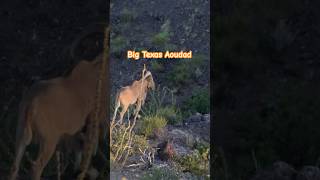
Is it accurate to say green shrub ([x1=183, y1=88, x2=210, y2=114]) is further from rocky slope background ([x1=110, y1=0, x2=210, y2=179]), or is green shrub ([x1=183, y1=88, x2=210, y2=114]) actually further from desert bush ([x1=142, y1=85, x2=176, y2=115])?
desert bush ([x1=142, y1=85, x2=176, y2=115])

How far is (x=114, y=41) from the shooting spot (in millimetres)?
5738

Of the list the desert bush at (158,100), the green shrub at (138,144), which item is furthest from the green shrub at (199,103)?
the green shrub at (138,144)

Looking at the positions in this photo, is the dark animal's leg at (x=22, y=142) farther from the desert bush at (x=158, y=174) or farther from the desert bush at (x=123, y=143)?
the desert bush at (x=158, y=174)

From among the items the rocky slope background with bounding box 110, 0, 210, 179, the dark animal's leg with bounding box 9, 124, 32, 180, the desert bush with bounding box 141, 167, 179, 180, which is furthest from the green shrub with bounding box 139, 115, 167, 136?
the dark animal's leg with bounding box 9, 124, 32, 180

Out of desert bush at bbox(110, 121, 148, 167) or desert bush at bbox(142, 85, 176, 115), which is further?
desert bush at bbox(142, 85, 176, 115)

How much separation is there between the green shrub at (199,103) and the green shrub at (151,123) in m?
0.31

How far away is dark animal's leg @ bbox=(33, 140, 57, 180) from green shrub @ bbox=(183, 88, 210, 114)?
1115mm

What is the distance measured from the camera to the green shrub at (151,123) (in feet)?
17.7

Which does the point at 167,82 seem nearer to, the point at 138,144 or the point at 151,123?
the point at 151,123

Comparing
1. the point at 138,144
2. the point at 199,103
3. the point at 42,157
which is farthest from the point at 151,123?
the point at 42,157

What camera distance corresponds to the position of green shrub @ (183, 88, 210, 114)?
5724mm
